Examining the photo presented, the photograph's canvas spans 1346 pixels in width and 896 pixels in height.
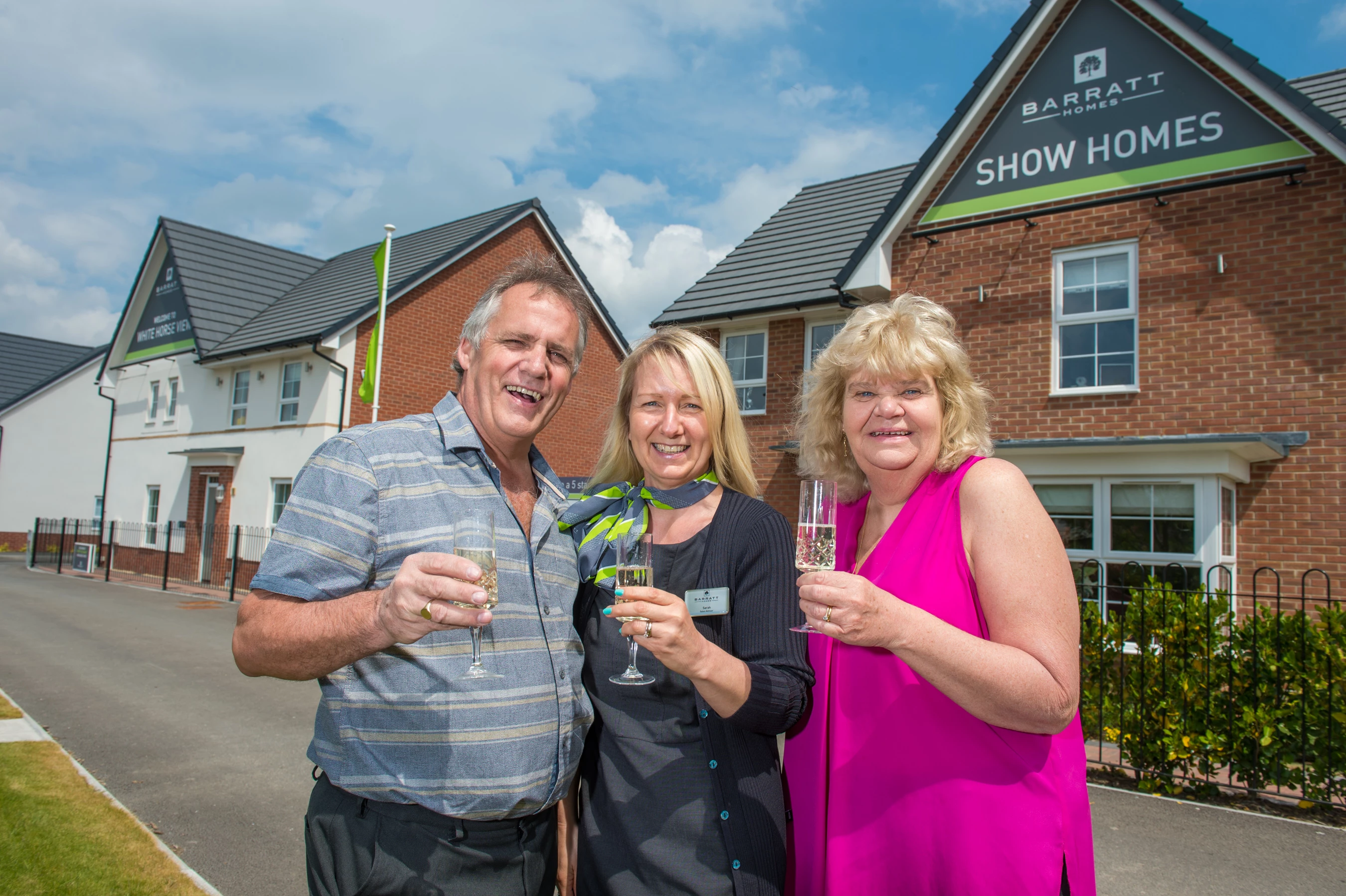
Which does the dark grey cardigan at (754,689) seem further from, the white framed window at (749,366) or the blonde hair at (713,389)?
the white framed window at (749,366)

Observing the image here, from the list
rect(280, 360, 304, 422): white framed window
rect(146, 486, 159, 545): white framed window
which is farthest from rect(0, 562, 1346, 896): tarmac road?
rect(146, 486, 159, 545): white framed window

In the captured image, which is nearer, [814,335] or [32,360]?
[814,335]

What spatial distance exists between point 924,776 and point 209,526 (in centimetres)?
2333

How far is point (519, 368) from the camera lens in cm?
253

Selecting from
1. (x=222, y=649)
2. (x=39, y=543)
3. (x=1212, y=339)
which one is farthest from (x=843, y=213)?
(x=39, y=543)

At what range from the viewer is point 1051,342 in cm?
1027

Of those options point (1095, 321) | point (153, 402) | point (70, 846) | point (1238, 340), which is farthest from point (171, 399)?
point (1238, 340)

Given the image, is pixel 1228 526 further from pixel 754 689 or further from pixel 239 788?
pixel 239 788

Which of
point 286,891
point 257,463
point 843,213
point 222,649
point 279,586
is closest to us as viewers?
point 279,586

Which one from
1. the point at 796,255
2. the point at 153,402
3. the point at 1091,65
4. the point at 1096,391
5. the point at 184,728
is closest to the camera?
the point at 184,728

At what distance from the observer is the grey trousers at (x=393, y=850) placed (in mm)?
2035

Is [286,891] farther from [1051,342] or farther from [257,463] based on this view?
[257,463]

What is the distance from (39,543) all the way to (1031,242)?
112ft

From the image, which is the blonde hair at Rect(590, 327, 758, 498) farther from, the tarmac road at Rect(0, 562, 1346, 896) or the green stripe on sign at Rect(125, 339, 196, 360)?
the green stripe on sign at Rect(125, 339, 196, 360)
